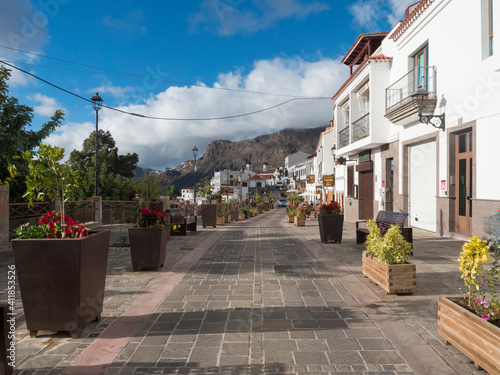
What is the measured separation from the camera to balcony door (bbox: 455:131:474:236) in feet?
32.7

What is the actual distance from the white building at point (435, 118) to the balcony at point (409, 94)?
4 centimetres

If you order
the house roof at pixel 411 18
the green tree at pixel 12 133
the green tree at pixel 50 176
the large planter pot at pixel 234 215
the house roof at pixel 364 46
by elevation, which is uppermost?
the house roof at pixel 364 46

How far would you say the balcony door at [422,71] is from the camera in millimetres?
11982

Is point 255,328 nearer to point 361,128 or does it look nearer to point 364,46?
point 361,128

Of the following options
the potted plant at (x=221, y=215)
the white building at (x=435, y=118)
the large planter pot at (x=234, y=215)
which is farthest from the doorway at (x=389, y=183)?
the large planter pot at (x=234, y=215)

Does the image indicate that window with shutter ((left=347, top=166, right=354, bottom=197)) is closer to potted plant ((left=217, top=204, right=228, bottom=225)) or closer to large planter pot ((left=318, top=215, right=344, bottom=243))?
potted plant ((left=217, top=204, right=228, bottom=225))

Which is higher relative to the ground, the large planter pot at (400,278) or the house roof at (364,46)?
the house roof at (364,46)

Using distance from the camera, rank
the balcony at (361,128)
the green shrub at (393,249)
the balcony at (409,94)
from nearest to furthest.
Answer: the green shrub at (393,249) < the balcony at (409,94) < the balcony at (361,128)

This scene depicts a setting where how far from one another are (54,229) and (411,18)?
538 inches

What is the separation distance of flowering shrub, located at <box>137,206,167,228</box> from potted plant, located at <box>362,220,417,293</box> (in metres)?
3.81

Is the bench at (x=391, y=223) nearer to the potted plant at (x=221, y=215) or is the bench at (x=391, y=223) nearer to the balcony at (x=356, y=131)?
the balcony at (x=356, y=131)

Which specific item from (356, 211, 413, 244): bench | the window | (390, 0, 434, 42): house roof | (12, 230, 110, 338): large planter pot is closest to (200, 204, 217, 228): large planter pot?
(356, 211, 413, 244): bench

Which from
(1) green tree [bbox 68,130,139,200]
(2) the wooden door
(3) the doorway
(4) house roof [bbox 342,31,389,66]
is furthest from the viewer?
(1) green tree [bbox 68,130,139,200]

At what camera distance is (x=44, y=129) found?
13.6m
